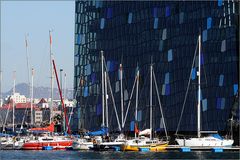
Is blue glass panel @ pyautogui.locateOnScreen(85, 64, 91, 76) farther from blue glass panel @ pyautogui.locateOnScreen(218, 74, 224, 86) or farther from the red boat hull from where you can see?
the red boat hull

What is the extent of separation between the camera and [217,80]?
119250mm

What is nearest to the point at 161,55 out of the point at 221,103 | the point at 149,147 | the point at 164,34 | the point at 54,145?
the point at 164,34

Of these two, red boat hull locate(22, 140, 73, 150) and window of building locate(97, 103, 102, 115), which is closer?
red boat hull locate(22, 140, 73, 150)

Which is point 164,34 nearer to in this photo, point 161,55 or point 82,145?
point 161,55

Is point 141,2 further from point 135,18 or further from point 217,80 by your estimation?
point 217,80

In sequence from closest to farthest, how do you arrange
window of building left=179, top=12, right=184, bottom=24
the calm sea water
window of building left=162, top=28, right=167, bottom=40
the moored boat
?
1. the calm sea water
2. the moored boat
3. window of building left=179, top=12, right=184, bottom=24
4. window of building left=162, top=28, right=167, bottom=40

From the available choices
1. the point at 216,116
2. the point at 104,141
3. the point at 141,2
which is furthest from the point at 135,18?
the point at 104,141

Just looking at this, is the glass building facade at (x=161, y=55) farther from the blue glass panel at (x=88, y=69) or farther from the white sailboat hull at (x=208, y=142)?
the white sailboat hull at (x=208, y=142)

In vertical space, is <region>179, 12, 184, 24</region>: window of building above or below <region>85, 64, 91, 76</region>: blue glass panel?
above

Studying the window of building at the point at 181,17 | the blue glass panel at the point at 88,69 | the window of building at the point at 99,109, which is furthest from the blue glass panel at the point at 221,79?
the blue glass panel at the point at 88,69

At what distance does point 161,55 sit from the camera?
5059 inches

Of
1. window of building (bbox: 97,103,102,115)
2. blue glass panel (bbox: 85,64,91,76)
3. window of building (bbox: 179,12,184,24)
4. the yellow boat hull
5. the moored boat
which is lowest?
the yellow boat hull

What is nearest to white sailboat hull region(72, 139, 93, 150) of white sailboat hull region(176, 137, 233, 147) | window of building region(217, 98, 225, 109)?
white sailboat hull region(176, 137, 233, 147)

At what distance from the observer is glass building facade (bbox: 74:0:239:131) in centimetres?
11869
